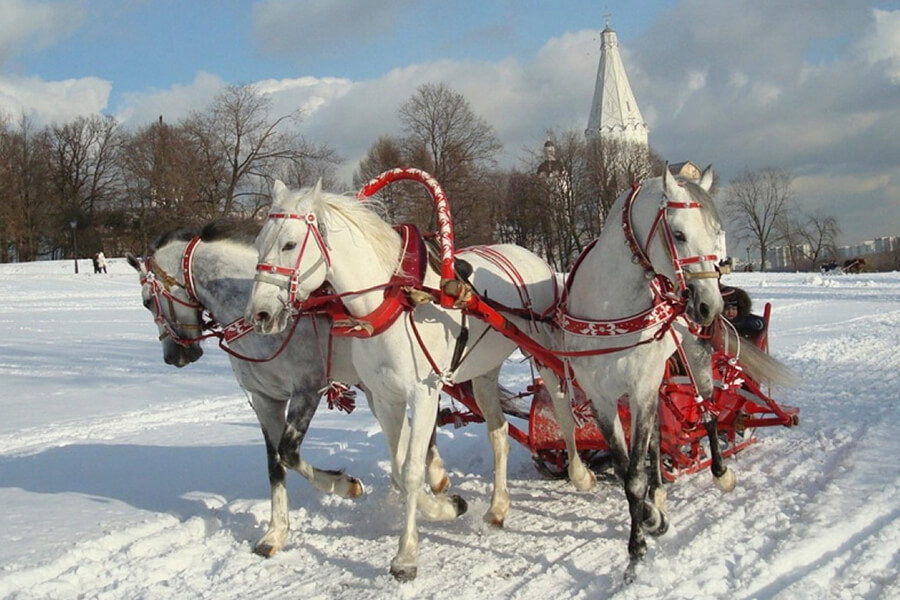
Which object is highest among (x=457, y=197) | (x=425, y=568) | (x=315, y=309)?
(x=457, y=197)

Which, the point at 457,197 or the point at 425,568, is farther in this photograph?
the point at 457,197

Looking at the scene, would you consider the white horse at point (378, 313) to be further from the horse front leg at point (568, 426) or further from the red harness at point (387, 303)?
the horse front leg at point (568, 426)

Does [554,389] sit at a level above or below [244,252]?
below

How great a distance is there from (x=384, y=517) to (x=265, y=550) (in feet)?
3.20

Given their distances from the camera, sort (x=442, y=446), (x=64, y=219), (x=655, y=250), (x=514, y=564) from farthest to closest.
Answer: (x=64, y=219) < (x=442, y=446) < (x=514, y=564) < (x=655, y=250)

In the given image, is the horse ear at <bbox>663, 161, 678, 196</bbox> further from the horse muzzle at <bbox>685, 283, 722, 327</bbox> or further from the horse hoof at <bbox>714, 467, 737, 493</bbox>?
the horse hoof at <bbox>714, 467, 737, 493</bbox>

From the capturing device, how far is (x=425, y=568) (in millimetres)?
4711

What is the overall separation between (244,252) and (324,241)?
4.51ft

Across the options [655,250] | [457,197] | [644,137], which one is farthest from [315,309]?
[644,137]

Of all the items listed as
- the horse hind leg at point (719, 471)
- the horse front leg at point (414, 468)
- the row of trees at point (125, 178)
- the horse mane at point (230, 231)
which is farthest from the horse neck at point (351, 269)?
the row of trees at point (125, 178)

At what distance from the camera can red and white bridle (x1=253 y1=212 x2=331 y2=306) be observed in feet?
14.0

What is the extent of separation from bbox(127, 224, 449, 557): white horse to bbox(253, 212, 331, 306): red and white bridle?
0.99 meters

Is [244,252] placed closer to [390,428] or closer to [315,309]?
[315,309]

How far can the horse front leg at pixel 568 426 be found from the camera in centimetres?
584
